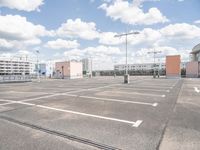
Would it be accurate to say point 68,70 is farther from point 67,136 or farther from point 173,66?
point 67,136

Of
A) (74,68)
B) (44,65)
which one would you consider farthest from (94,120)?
(44,65)

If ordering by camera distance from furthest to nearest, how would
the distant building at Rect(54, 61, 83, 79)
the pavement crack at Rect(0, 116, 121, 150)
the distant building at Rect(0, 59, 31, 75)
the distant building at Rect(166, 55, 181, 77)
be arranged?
the distant building at Rect(0, 59, 31, 75), the distant building at Rect(54, 61, 83, 79), the distant building at Rect(166, 55, 181, 77), the pavement crack at Rect(0, 116, 121, 150)

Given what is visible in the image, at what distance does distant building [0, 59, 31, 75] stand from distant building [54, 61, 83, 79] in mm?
28090

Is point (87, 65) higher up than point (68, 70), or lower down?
higher up

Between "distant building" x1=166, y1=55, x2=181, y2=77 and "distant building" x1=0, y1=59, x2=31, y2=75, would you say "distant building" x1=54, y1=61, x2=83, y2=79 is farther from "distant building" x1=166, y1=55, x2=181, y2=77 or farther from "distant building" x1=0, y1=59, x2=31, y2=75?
"distant building" x1=0, y1=59, x2=31, y2=75

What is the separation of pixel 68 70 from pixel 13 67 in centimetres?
4640

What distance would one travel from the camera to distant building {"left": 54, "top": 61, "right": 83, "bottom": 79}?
5372 centimetres

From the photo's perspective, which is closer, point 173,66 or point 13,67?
point 173,66

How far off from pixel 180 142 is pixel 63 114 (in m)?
4.32

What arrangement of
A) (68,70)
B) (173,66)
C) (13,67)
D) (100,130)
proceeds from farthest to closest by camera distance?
(13,67)
(68,70)
(173,66)
(100,130)

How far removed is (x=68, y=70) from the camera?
53938mm

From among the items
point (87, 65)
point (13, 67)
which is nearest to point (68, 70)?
point (87, 65)

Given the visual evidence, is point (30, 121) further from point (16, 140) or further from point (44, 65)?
point (44, 65)

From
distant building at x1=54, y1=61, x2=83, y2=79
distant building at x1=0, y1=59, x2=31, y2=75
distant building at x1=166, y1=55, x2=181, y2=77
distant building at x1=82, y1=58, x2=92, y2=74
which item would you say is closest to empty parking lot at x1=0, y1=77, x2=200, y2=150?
distant building at x1=166, y1=55, x2=181, y2=77
